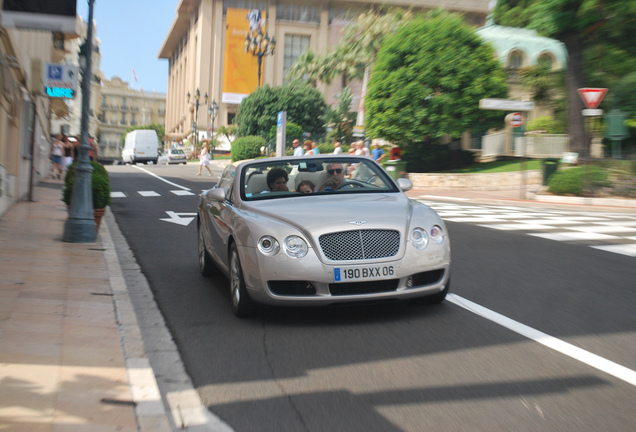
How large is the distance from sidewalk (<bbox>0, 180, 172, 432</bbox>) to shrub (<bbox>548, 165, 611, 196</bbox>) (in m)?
17.0

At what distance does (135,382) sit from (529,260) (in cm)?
629

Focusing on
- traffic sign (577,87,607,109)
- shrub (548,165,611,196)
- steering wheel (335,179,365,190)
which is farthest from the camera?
shrub (548,165,611,196)

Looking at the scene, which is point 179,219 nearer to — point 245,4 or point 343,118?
point 343,118

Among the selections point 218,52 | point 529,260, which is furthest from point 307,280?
point 218,52

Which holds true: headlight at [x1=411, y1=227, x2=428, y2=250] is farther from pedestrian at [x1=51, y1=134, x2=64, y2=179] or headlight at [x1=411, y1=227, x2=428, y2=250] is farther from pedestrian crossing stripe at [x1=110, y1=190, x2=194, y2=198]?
pedestrian at [x1=51, y1=134, x2=64, y2=179]

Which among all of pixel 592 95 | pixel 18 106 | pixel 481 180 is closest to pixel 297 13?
pixel 481 180

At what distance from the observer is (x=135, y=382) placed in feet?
13.8

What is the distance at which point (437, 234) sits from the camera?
6016 mm

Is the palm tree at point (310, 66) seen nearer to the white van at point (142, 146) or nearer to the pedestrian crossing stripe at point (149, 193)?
the white van at point (142, 146)

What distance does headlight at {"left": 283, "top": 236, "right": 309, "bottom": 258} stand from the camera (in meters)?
5.61

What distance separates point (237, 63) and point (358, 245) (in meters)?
96.7

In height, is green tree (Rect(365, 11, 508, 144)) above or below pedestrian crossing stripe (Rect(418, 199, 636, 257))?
above

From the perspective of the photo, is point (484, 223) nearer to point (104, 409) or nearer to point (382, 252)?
point (382, 252)

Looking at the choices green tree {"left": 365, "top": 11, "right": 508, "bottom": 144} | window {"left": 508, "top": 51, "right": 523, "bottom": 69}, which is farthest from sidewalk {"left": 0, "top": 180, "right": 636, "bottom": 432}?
window {"left": 508, "top": 51, "right": 523, "bottom": 69}
